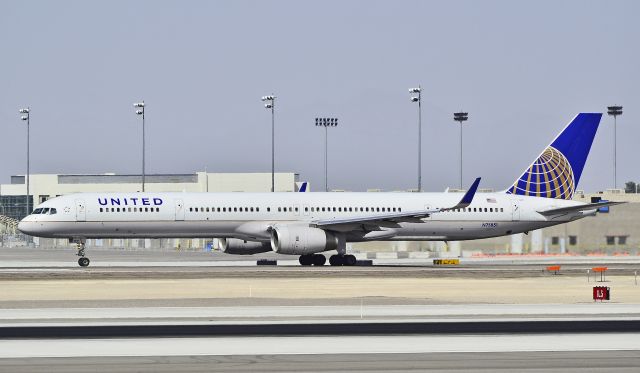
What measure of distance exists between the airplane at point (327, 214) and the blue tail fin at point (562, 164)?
0.06 m

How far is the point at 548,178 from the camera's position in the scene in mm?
75438

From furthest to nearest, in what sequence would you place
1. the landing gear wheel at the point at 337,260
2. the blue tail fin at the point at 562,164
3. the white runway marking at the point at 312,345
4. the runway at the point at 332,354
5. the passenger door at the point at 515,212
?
1. the blue tail fin at the point at 562,164
2. the passenger door at the point at 515,212
3. the landing gear wheel at the point at 337,260
4. the white runway marking at the point at 312,345
5. the runway at the point at 332,354

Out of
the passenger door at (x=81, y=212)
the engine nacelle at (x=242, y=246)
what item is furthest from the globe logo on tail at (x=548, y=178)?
the passenger door at (x=81, y=212)

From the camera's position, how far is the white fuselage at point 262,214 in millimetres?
65875

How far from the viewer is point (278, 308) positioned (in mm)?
39188

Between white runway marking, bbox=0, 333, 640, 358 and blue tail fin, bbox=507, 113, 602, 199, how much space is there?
46.5 m

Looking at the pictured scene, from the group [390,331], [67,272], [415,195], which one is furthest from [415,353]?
[415,195]

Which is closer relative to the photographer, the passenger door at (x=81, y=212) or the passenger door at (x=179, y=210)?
the passenger door at (x=81, y=212)

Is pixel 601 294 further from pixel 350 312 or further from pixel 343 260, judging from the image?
pixel 343 260

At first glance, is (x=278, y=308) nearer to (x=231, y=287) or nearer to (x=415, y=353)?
(x=231, y=287)

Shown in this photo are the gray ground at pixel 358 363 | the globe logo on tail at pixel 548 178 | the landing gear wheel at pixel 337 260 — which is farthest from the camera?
the globe logo on tail at pixel 548 178

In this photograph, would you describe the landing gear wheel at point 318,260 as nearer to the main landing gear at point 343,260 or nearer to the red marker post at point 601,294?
the main landing gear at point 343,260

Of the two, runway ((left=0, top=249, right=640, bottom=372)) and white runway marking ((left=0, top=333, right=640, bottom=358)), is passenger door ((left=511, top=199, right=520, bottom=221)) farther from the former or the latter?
white runway marking ((left=0, top=333, right=640, bottom=358))

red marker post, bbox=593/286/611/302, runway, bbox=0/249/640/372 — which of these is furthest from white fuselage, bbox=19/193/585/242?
red marker post, bbox=593/286/611/302
